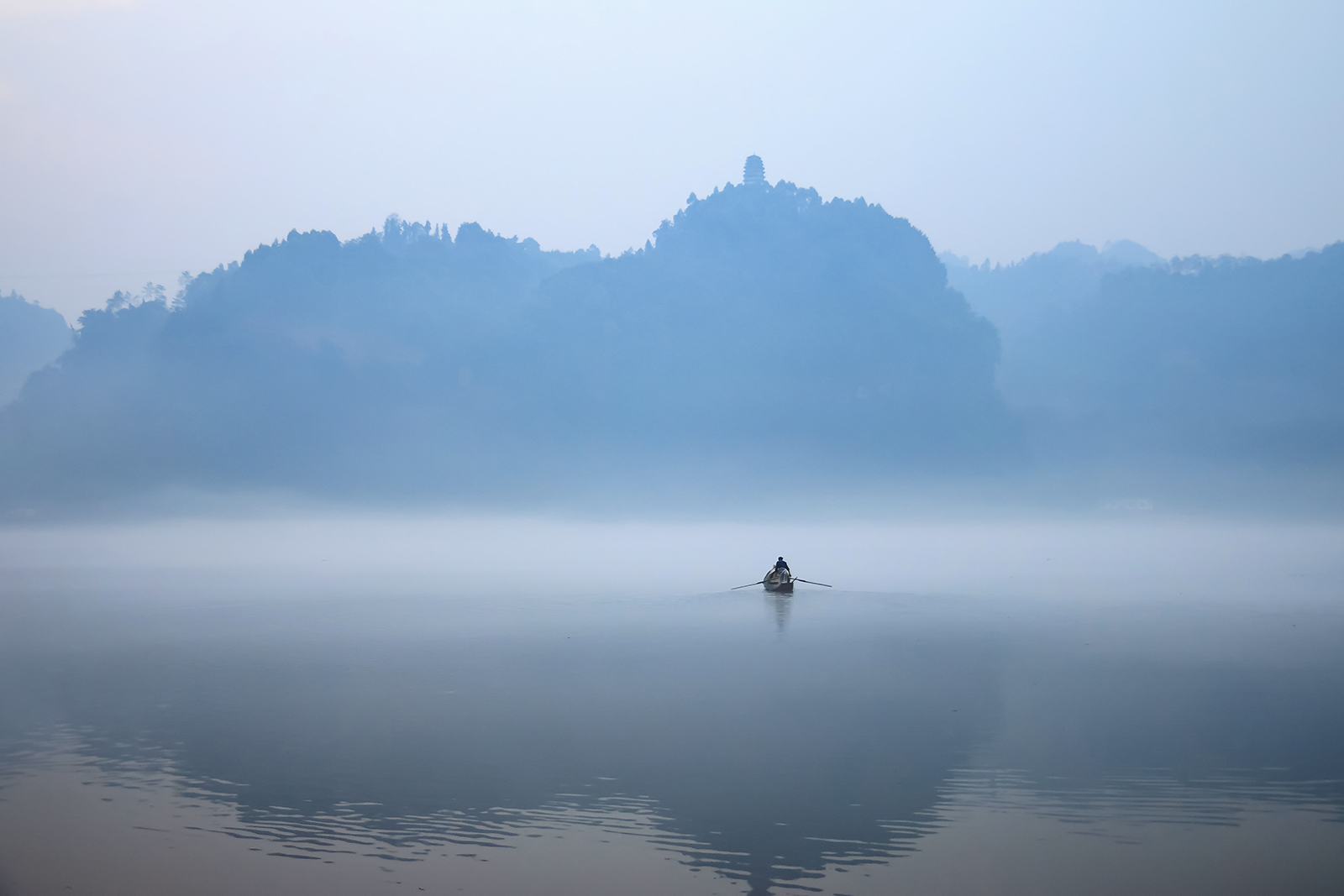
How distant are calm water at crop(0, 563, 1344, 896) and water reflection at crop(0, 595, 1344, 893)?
69mm

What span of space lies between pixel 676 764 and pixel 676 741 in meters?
1.24

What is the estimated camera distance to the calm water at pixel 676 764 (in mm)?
10281

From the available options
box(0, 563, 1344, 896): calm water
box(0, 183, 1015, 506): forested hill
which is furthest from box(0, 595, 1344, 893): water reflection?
box(0, 183, 1015, 506): forested hill

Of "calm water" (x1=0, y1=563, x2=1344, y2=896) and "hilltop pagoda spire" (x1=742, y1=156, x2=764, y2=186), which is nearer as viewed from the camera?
"calm water" (x1=0, y1=563, x2=1344, y2=896)

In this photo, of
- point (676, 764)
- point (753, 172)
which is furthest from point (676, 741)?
point (753, 172)

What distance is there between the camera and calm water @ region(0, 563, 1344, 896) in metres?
10.3

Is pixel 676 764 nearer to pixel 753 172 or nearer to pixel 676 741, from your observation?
pixel 676 741

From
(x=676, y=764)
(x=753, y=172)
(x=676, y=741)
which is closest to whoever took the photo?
(x=676, y=764)

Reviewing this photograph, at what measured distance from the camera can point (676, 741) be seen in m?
15.2

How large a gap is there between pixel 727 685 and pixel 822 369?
387 feet

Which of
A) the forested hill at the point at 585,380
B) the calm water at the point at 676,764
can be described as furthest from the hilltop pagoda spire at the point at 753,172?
the calm water at the point at 676,764

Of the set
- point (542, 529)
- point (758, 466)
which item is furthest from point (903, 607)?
point (758, 466)

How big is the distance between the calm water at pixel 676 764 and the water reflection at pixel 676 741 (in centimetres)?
7

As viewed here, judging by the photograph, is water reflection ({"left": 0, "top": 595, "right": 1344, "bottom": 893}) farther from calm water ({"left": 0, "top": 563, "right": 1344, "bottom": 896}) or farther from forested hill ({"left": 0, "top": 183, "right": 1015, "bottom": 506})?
forested hill ({"left": 0, "top": 183, "right": 1015, "bottom": 506})
